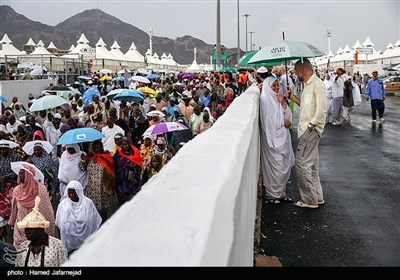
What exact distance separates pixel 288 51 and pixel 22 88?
55.5 ft

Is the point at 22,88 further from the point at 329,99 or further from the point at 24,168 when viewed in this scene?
the point at 24,168

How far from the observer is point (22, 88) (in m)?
20.9

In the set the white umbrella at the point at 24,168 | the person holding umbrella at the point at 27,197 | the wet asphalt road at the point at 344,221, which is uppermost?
the white umbrella at the point at 24,168

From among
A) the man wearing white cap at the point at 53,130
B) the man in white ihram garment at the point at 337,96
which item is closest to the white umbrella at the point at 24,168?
the man wearing white cap at the point at 53,130

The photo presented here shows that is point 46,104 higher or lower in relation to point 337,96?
lower

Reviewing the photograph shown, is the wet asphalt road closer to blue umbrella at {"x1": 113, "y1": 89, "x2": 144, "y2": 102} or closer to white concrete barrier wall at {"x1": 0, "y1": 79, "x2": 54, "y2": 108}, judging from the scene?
blue umbrella at {"x1": 113, "y1": 89, "x2": 144, "y2": 102}

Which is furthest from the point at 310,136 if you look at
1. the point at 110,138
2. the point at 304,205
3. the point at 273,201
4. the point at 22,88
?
the point at 22,88

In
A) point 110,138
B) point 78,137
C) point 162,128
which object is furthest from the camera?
point 110,138

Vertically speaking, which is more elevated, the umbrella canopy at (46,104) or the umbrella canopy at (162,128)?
the umbrella canopy at (46,104)

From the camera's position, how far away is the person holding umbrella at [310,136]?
20.0 ft

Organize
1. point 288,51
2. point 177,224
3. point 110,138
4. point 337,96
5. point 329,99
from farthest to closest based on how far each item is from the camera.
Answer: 1. point 329,99
2. point 337,96
3. point 110,138
4. point 288,51
5. point 177,224

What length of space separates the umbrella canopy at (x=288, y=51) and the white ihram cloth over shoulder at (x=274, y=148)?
634mm

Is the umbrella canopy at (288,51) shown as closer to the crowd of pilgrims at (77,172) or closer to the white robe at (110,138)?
the crowd of pilgrims at (77,172)
